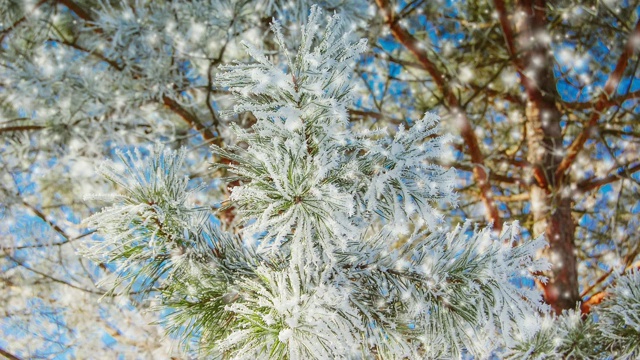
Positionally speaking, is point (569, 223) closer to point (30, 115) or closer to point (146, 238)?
point (146, 238)

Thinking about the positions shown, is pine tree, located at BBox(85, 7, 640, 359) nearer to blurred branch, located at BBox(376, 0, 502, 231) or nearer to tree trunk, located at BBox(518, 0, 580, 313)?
blurred branch, located at BBox(376, 0, 502, 231)

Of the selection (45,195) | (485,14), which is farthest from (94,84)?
(485,14)

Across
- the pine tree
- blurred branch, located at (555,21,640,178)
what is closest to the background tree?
blurred branch, located at (555,21,640,178)

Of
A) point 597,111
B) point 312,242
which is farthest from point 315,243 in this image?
point 597,111

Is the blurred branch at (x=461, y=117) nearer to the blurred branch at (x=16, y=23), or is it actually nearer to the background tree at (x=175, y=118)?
the background tree at (x=175, y=118)

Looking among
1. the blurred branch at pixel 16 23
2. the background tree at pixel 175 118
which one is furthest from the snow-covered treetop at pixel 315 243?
the blurred branch at pixel 16 23
